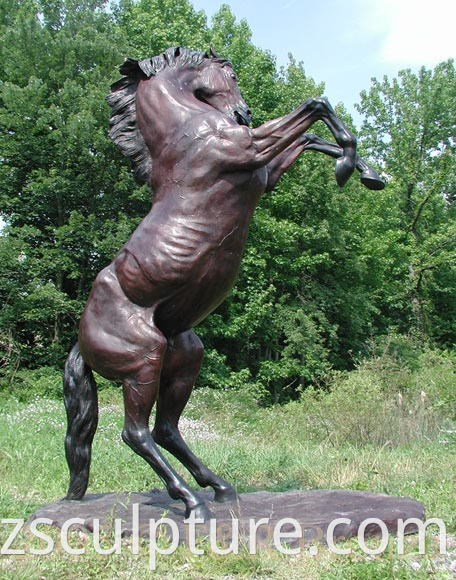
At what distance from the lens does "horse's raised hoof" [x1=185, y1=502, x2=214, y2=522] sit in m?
3.34

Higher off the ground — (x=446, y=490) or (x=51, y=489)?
(x=446, y=490)

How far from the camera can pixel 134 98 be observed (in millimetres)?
3990

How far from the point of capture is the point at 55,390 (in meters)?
12.5

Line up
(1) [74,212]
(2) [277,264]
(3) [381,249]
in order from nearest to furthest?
(1) [74,212] → (2) [277,264] → (3) [381,249]

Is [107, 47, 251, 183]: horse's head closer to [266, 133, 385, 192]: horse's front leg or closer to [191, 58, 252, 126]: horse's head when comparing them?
[191, 58, 252, 126]: horse's head

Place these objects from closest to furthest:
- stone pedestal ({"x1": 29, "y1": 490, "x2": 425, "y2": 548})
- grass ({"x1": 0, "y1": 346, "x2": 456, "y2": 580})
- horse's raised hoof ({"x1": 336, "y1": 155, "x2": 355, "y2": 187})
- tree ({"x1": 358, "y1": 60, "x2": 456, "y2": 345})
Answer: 1. grass ({"x1": 0, "y1": 346, "x2": 456, "y2": 580})
2. stone pedestal ({"x1": 29, "y1": 490, "x2": 425, "y2": 548})
3. horse's raised hoof ({"x1": 336, "y1": 155, "x2": 355, "y2": 187})
4. tree ({"x1": 358, "y1": 60, "x2": 456, "y2": 345})

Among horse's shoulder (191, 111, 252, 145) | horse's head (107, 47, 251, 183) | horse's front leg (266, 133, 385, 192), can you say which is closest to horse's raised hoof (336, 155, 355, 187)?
horse's front leg (266, 133, 385, 192)

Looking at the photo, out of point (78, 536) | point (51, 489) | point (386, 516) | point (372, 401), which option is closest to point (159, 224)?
point (78, 536)

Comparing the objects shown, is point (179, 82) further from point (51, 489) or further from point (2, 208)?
point (2, 208)

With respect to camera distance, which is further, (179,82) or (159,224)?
(179,82)

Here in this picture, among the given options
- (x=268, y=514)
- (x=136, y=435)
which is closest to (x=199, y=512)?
(x=268, y=514)

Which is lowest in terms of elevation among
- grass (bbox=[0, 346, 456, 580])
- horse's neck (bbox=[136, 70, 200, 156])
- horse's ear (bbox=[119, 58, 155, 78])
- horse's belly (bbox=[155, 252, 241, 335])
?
grass (bbox=[0, 346, 456, 580])

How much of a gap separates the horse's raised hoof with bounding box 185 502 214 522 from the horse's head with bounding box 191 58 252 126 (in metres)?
2.30

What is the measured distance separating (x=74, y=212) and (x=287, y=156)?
10.4 meters
